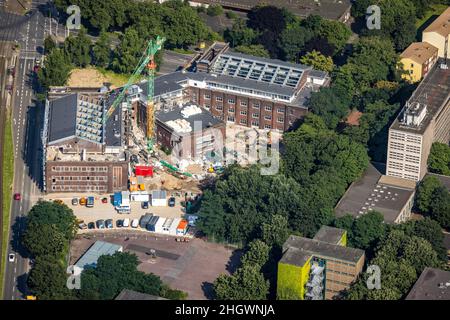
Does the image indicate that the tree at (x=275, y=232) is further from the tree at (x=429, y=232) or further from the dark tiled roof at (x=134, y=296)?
the dark tiled roof at (x=134, y=296)

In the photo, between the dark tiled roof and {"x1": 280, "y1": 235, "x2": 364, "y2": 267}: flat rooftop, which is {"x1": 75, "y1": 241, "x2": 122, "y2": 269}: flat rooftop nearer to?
the dark tiled roof

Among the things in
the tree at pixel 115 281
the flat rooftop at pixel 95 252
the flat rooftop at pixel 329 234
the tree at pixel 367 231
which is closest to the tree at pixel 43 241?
the flat rooftop at pixel 95 252

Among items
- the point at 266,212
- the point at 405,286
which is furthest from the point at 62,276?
the point at 405,286

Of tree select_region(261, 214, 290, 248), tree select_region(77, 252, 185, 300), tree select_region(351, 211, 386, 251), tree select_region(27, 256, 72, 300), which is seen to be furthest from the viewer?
tree select_region(351, 211, 386, 251)

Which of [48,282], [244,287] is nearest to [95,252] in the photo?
[48,282]

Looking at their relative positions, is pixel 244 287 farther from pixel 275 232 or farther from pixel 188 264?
pixel 188 264

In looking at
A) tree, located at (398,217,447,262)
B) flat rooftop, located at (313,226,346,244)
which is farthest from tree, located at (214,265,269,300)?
tree, located at (398,217,447,262)
